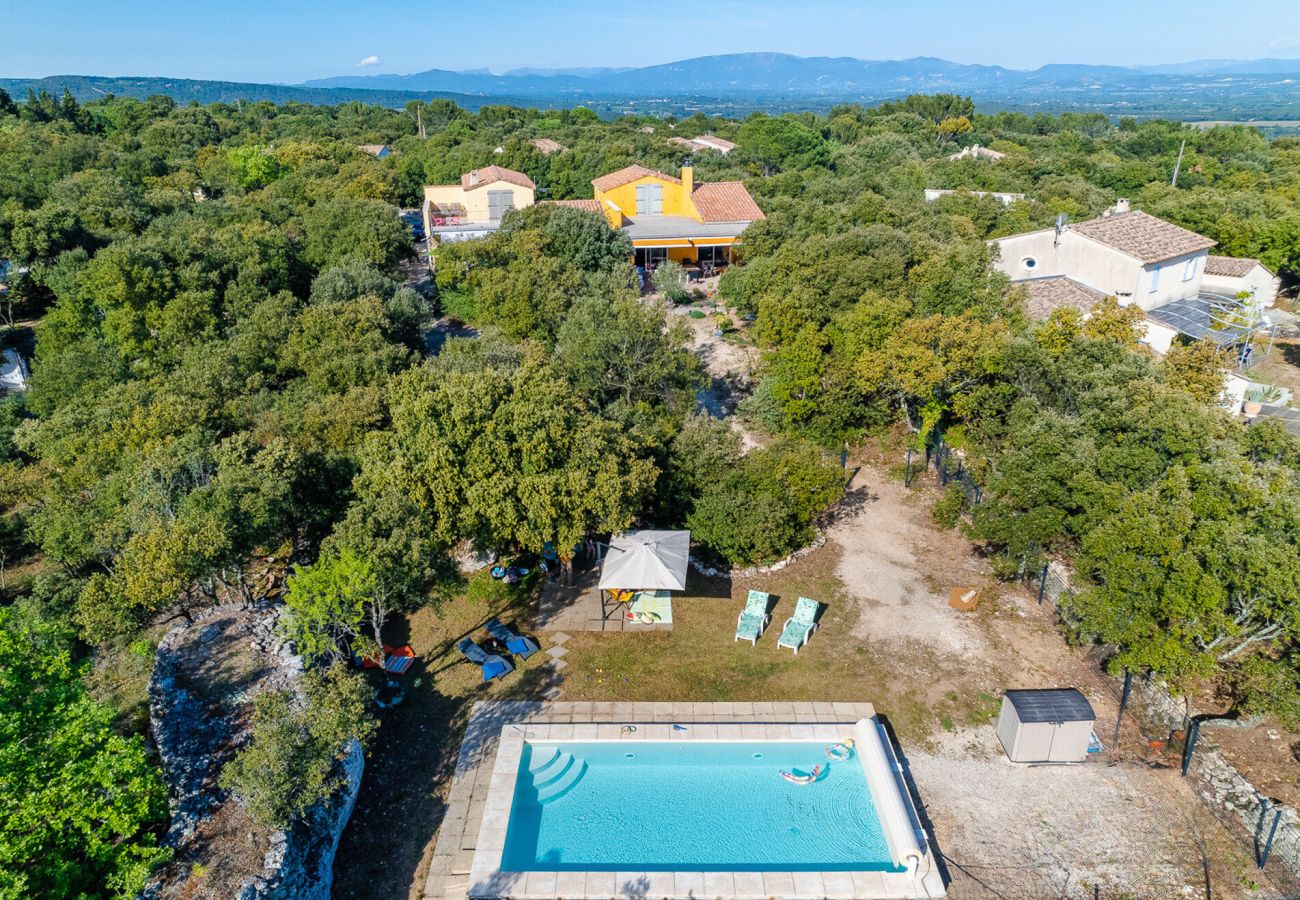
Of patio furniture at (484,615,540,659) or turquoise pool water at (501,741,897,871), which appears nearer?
turquoise pool water at (501,741,897,871)

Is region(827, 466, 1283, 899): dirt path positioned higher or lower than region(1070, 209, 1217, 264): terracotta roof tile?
lower

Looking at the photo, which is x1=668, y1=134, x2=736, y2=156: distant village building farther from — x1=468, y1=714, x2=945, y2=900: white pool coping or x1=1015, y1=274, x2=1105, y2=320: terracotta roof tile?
x1=468, y1=714, x2=945, y2=900: white pool coping

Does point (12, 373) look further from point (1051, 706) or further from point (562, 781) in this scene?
point (1051, 706)

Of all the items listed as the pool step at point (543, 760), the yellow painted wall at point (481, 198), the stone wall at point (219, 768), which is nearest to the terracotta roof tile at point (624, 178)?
the yellow painted wall at point (481, 198)

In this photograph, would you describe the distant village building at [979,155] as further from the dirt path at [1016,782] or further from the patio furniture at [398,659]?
the patio furniture at [398,659]

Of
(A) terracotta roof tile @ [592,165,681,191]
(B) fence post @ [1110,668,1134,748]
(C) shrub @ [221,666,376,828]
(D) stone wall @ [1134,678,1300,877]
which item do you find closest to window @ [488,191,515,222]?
(A) terracotta roof tile @ [592,165,681,191]
